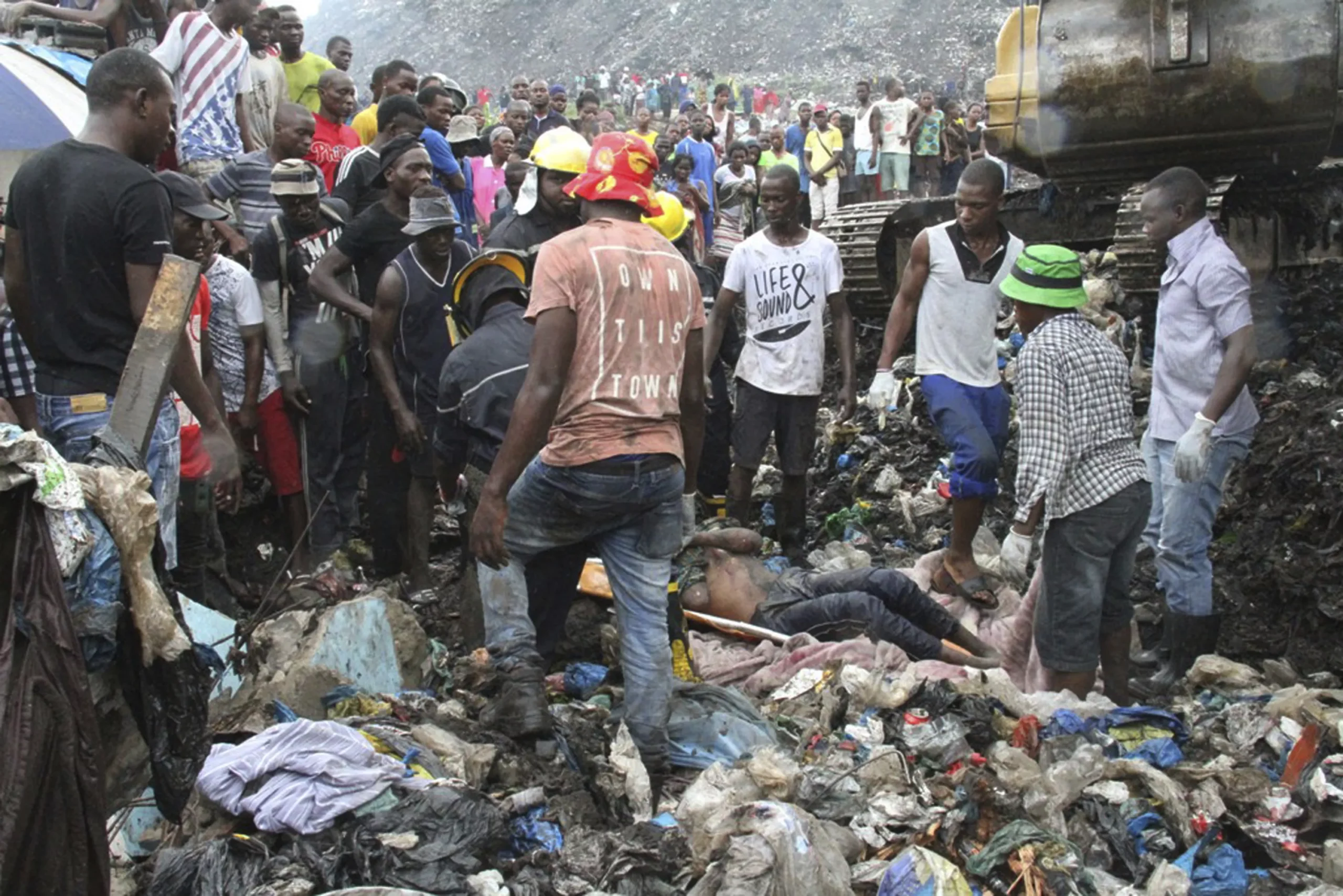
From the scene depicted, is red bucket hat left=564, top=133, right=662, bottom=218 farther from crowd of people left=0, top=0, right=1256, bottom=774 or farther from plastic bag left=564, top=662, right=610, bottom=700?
plastic bag left=564, top=662, right=610, bottom=700

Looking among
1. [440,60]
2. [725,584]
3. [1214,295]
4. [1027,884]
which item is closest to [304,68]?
[725,584]

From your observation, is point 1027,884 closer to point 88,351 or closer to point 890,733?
point 890,733

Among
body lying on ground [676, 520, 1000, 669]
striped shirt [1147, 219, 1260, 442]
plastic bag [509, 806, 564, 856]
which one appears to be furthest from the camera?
body lying on ground [676, 520, 1000, 669]

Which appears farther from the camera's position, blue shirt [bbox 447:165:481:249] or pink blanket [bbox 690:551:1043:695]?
blue shirt [bbox 447:165:481:249]

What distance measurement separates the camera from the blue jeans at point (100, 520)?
2945mm

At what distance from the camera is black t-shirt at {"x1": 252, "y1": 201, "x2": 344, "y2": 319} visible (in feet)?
22.9

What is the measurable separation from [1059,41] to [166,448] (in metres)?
6.48

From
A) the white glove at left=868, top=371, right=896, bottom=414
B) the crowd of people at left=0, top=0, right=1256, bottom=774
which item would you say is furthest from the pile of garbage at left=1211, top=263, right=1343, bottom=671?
the white glove at left=868, top=371, right=896, bottom=414

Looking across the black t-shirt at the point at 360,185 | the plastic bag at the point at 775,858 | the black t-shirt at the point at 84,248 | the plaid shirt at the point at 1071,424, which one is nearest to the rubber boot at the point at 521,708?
the plastic bag at the point at 775,858

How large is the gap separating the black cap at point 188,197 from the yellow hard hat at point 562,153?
1504mm

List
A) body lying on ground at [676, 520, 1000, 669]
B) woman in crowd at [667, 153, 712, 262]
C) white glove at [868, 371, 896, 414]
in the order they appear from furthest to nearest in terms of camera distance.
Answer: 1. woman in crowd at [667, 153, 712, 262]
2. white glove at [868, 371, 896, 414]
3. body lying on ground at [676, 520, 1000, 669]

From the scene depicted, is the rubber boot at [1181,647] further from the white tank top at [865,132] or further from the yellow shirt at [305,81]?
the white tank top at [865,132]

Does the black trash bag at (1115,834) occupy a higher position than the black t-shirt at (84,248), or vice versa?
the black t-shirt at (84,248)

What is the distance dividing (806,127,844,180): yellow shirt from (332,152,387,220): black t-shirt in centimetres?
1218
